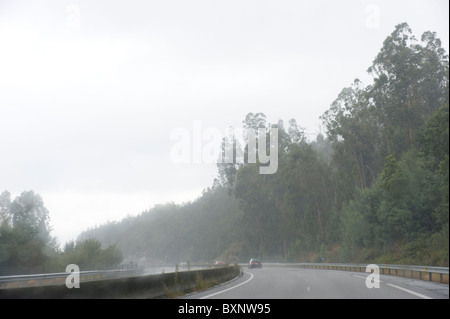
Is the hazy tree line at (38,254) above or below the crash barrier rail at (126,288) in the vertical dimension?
below

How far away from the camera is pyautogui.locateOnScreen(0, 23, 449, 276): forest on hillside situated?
4438 centimetres

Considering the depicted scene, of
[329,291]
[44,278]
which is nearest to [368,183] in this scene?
[44,278]

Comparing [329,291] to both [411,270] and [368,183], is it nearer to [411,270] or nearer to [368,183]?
[411,270]

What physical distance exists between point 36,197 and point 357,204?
8203 centimetres

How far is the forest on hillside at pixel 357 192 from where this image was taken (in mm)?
44375

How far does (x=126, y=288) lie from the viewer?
1444 centimetres

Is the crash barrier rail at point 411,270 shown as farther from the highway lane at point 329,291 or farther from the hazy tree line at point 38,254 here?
the hazy tree line at point 38,254

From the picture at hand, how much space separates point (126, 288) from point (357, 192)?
195ft

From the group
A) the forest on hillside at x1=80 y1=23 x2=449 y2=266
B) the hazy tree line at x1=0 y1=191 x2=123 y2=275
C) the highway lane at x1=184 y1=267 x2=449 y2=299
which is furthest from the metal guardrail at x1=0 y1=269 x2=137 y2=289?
the forest on hillside at x1=80 y1=23 x2=449 y2=266

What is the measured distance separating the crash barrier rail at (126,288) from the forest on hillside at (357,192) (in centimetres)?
1029

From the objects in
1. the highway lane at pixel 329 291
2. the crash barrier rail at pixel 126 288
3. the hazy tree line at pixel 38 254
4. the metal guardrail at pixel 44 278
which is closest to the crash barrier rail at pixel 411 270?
the highway lane at pixel 329 291
